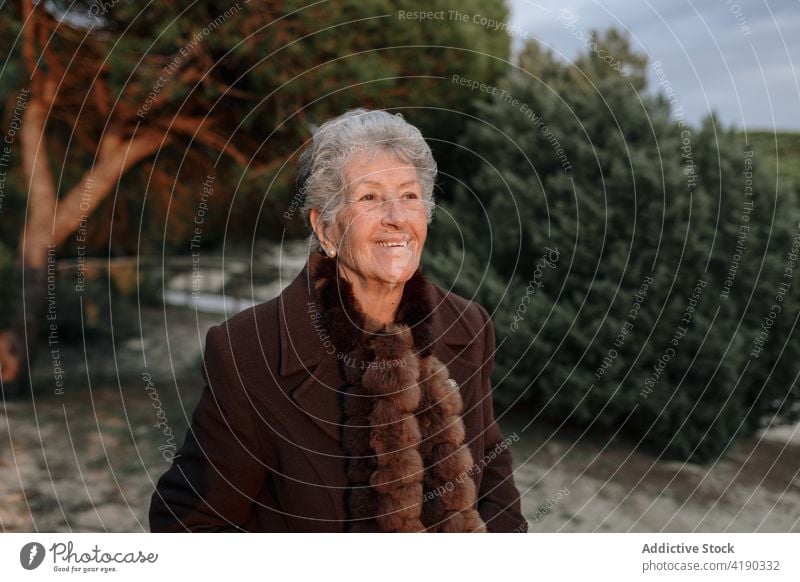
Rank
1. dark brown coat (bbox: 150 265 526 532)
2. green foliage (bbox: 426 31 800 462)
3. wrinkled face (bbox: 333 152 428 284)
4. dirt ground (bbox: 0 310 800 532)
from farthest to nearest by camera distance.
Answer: green foliage (bbox: 426 31 800 462), dirt ground (bbox: 0 310 800 532), wrinkled face (bbox: 333 152 428 284), dark brown coat (bbox: 150 265 526 532)

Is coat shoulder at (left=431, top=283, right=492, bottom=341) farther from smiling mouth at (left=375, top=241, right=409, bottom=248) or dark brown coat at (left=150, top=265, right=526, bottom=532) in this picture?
smiling mouth at (left=375, top=241, right=409, bottom=248)

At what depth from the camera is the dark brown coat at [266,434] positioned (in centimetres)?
190

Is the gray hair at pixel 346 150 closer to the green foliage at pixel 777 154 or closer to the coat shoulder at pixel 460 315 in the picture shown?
the coat shoulder at pixel 460 315

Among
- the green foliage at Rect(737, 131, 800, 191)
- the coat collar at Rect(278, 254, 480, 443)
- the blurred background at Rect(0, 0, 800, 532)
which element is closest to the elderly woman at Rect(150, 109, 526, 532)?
the coat collar at Rect(278, 254, 480, 443)

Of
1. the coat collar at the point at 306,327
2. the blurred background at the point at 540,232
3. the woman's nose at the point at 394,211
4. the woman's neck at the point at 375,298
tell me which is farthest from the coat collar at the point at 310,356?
the blurred background at the point at 540,232

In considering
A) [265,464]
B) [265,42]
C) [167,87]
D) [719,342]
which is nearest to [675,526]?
[719,342]

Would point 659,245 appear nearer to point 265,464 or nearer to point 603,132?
point 603,132

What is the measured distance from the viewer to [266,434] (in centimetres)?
193

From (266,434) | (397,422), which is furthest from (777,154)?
(266,434)

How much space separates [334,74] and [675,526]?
343cm

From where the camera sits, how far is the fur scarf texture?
198 cm

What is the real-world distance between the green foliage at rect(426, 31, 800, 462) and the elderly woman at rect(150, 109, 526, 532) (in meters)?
2.44

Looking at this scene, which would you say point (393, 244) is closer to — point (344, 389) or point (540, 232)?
point (344, 389)

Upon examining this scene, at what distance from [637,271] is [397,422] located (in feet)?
9.59
